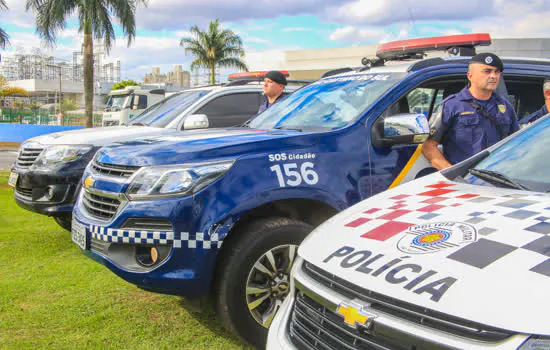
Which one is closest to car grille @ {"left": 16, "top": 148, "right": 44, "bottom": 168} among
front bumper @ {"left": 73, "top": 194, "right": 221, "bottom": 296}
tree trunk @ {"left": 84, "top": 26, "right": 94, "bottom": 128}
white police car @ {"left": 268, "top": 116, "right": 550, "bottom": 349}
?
front bumper @ {"left": 73, "top": 194, "right": 221, "bottom": 296}

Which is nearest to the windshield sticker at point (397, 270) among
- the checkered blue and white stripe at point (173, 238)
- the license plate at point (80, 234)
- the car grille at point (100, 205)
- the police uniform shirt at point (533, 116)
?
the checkered blue and white stripe at point (173, 238)

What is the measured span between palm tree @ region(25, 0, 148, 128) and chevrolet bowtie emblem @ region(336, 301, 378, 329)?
68.8 feet

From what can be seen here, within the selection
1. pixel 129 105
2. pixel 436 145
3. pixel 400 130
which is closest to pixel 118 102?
pixel 129 105

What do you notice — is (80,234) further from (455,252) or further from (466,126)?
(466,126)

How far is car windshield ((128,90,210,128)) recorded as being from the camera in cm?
681

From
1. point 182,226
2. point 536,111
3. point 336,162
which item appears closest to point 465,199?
point 336,162

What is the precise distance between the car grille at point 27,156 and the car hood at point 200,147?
107 inches

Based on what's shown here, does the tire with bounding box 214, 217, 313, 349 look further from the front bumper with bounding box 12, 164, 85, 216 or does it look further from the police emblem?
the front bumper with bounding box 12, 164, 85, 216

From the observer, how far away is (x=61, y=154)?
5703mm

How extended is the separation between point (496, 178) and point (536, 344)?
1.36m

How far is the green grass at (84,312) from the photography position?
347 cm

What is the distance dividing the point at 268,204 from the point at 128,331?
4.35 ft

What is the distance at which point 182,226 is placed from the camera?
9.82 feet

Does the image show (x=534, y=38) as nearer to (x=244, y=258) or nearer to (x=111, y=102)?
(x=111, y=102)
